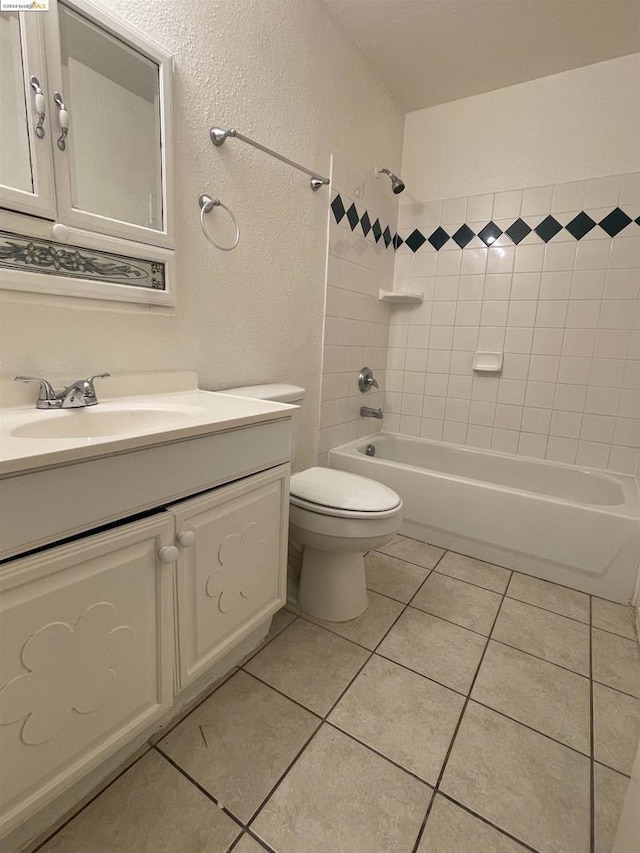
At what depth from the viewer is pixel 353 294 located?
2.13m

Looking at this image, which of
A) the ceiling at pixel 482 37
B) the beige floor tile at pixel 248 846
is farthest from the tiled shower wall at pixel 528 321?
the beige floor tile at pixel 248 846

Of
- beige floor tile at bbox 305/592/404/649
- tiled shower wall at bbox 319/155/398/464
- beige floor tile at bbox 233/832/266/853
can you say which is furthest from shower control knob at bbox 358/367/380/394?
beige floor tile at bbox 233/832/266/853

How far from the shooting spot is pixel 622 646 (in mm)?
1400

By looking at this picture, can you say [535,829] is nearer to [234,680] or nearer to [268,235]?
[234,680]

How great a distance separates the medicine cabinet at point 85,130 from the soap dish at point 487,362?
5.64ft

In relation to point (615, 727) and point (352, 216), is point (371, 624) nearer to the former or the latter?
point (615, 727)

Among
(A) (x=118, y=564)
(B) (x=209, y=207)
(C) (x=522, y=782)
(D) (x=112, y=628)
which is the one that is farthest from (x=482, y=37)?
(C) (x=522, y=782)

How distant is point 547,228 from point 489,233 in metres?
0.27

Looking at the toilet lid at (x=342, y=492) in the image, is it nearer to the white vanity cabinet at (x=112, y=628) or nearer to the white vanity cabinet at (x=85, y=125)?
the white vanity cabinet at (x=112, y=628)

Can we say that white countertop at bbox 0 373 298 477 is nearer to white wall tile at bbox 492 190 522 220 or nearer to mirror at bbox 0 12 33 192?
mirror at bbox 0 12 33 192

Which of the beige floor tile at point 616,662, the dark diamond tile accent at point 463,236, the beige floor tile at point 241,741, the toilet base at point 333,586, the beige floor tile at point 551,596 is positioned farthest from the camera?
the dark diamond tile accent at point 463,236

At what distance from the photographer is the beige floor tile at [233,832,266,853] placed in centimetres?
80

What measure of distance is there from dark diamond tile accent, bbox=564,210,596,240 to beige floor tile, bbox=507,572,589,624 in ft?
5.39

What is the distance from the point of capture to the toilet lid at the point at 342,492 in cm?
135
